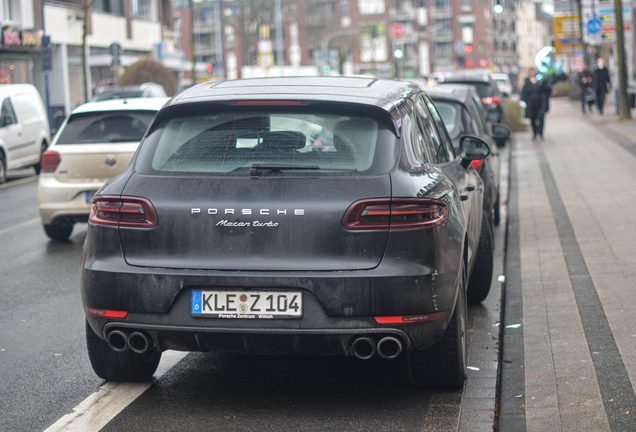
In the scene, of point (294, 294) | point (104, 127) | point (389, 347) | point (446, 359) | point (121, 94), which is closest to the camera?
point (294, 294)

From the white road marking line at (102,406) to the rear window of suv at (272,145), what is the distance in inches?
47.3

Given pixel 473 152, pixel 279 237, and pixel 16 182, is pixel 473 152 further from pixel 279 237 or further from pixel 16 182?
pixel 16 182

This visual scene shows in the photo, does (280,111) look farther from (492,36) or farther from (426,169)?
(492,36)

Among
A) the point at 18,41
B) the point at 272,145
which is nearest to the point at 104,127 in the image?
the point at 272,145

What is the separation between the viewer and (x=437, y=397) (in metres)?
4.62

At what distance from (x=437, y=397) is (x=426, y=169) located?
3.86 feet

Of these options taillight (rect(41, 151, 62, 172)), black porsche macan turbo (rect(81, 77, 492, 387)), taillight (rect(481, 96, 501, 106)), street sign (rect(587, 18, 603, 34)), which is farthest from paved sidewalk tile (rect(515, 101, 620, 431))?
street sign (rect(587, 18, 603, 34))

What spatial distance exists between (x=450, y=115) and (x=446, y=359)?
16.2 feet

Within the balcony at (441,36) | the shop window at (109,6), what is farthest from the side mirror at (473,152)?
the balcony at (441,36)

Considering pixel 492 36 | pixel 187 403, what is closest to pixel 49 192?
pixel 187 403

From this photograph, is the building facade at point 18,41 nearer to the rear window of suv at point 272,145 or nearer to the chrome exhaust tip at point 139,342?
the rear window of suv at point 272,145

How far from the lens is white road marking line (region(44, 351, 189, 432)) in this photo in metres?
4.26

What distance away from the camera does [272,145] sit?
169 inches

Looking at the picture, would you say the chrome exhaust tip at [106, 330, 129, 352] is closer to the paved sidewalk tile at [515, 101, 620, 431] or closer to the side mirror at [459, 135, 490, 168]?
the paved sidewalk tile at [515, 101, 620, 431]
